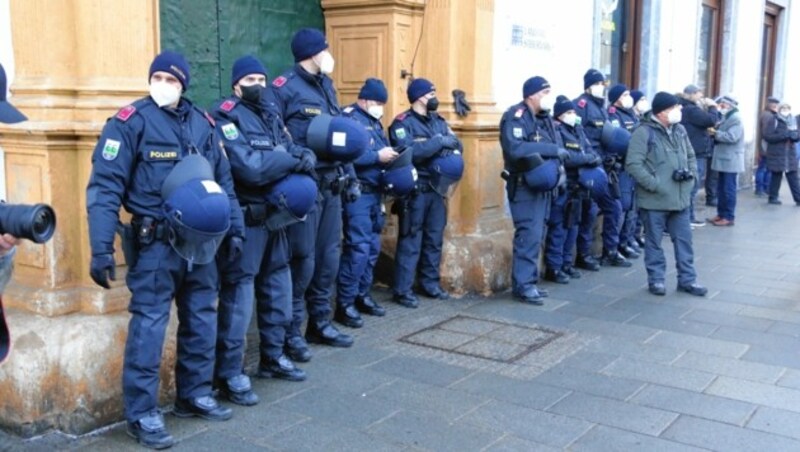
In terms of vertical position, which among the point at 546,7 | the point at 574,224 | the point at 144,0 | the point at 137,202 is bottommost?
the point at 574,224

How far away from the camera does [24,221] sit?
8.73 feet

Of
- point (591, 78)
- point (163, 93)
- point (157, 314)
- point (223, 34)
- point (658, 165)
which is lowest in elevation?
point (157, 314)

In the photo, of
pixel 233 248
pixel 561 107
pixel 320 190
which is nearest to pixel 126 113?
pixel 233 248

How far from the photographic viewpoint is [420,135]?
6859 millimetres

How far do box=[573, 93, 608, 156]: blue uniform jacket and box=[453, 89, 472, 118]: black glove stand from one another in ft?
5.67

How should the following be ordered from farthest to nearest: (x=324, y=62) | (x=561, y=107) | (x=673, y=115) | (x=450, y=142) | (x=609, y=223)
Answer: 1. (x=609, y=223)
2. (x=561, y=107)
3. (x=673, y=115)
4. (x=450, y=142)
5. (x=324, y=62)

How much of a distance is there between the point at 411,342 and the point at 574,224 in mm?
2888

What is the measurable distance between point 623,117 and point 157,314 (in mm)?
6635

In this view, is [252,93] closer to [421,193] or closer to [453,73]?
[421,193]

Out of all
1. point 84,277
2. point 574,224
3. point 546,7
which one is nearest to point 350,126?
point 84,277

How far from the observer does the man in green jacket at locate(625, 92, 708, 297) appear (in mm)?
7410

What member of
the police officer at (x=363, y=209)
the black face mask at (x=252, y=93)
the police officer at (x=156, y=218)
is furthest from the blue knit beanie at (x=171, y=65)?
the police officer at (x=363, y=209)

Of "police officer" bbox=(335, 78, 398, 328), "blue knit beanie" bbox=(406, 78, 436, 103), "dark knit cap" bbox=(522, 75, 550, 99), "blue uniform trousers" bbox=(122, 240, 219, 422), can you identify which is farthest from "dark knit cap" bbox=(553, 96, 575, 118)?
"blue uniform trousers" bbox=(122, 240, 219, 422)

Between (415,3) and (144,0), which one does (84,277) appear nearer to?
(144,0)
